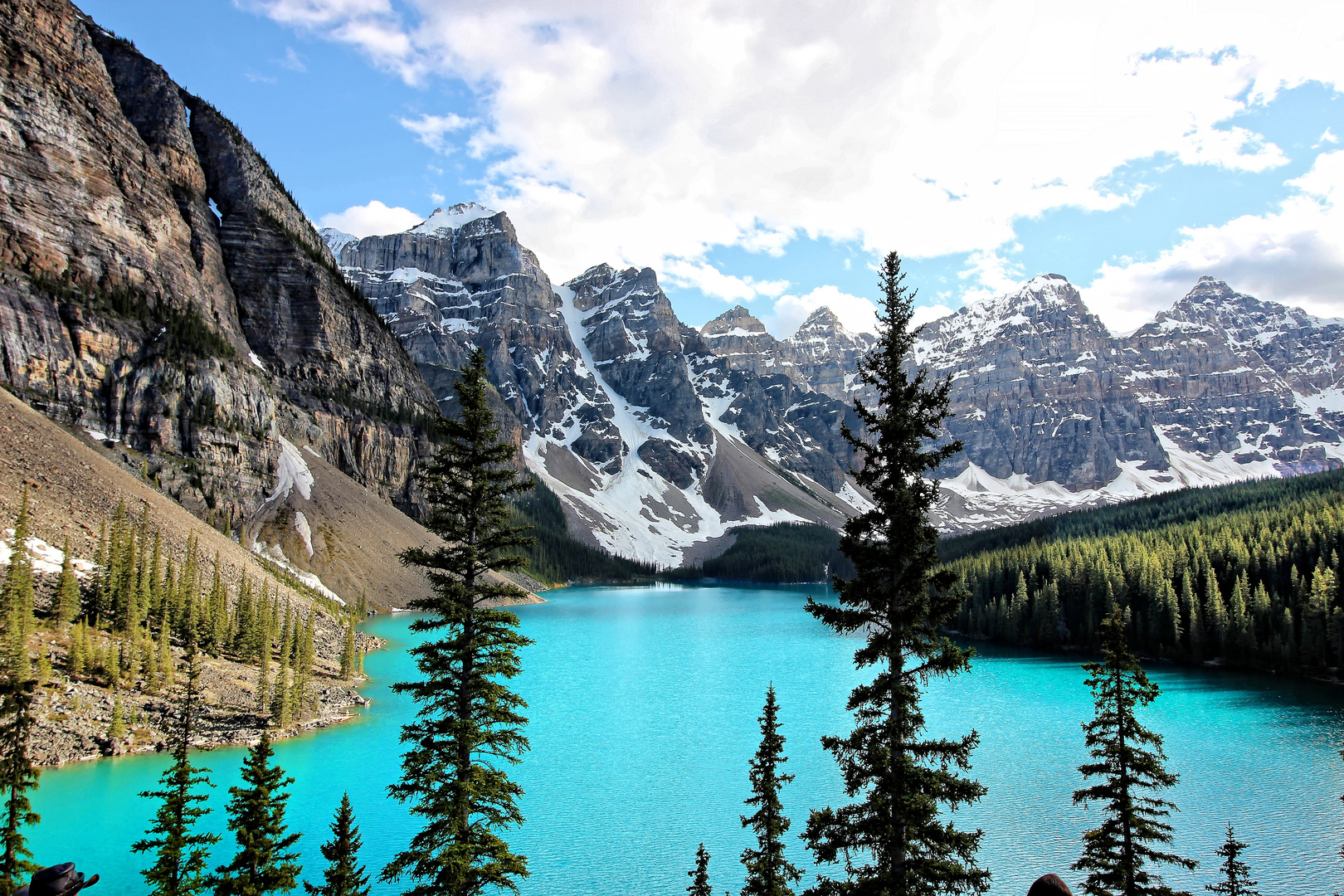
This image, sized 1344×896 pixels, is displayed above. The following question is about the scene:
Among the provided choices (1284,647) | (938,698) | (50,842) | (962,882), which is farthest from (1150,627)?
(50,842)

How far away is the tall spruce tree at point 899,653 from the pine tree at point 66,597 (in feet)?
147

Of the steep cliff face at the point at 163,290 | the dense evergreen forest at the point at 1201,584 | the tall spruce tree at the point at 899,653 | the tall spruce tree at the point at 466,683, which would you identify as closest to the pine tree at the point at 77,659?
the tall spruce tree at the point at 466,683

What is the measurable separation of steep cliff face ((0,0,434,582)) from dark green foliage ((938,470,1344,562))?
109 metres

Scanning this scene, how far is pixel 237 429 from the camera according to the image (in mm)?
102500

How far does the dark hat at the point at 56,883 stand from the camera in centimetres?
650

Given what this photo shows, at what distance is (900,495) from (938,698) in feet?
159

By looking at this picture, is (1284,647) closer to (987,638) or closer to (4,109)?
(987,638)

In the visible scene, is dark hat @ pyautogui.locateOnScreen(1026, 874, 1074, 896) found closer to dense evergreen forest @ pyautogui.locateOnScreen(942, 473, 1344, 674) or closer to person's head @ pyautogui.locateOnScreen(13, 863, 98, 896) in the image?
person's head @ pyautogui.locateOnScreen(13, 863, 98, 896)

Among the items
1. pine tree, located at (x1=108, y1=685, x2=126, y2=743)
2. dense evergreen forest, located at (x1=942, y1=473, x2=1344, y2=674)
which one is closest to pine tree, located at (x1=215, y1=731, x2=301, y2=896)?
pine tree, located at (x1=108, y1=685, x2=126, y2=743)

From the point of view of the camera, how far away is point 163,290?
351ft

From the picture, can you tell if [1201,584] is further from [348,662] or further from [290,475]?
[290,475]

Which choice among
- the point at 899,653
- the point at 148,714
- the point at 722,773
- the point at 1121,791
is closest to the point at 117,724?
the point at 148,714

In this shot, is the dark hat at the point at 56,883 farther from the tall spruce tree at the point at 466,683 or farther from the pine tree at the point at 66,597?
the pine tree at the point at 66,597

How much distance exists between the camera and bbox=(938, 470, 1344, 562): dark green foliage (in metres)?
104
